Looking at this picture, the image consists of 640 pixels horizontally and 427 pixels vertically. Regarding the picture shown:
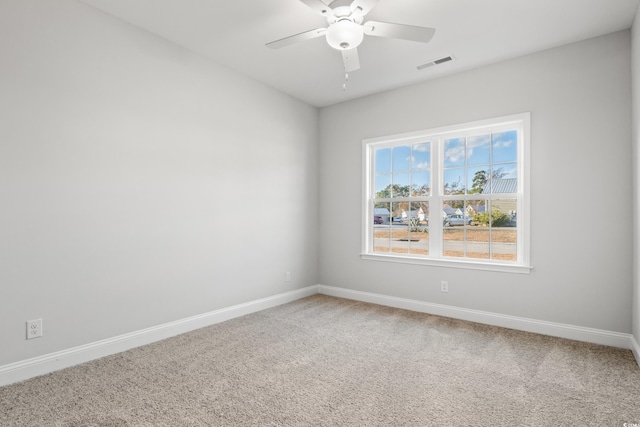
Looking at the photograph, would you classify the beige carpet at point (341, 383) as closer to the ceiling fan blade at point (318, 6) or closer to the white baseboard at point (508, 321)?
the white baseboard at point (508, 321)

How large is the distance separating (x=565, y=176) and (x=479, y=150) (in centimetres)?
86

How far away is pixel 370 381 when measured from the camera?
7.55 ft

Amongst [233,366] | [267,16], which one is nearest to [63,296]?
[233,366]

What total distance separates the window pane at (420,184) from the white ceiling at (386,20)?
3.70ft

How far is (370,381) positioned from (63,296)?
230 centimetres

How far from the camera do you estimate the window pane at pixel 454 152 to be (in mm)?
3859

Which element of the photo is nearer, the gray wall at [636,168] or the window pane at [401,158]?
the gray wall at [636,168]

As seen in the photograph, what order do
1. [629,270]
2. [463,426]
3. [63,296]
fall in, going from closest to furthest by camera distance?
[463,426] → [63,296] → [629,270]

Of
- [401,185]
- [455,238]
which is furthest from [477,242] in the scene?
[401,185]

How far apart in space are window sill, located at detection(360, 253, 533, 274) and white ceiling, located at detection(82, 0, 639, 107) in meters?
2.08

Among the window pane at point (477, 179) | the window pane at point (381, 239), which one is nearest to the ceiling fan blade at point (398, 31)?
the window pane at point (477, 179)

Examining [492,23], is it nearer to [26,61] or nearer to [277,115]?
[277,115]

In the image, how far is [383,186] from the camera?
14.7 feet

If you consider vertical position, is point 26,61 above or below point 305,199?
above
